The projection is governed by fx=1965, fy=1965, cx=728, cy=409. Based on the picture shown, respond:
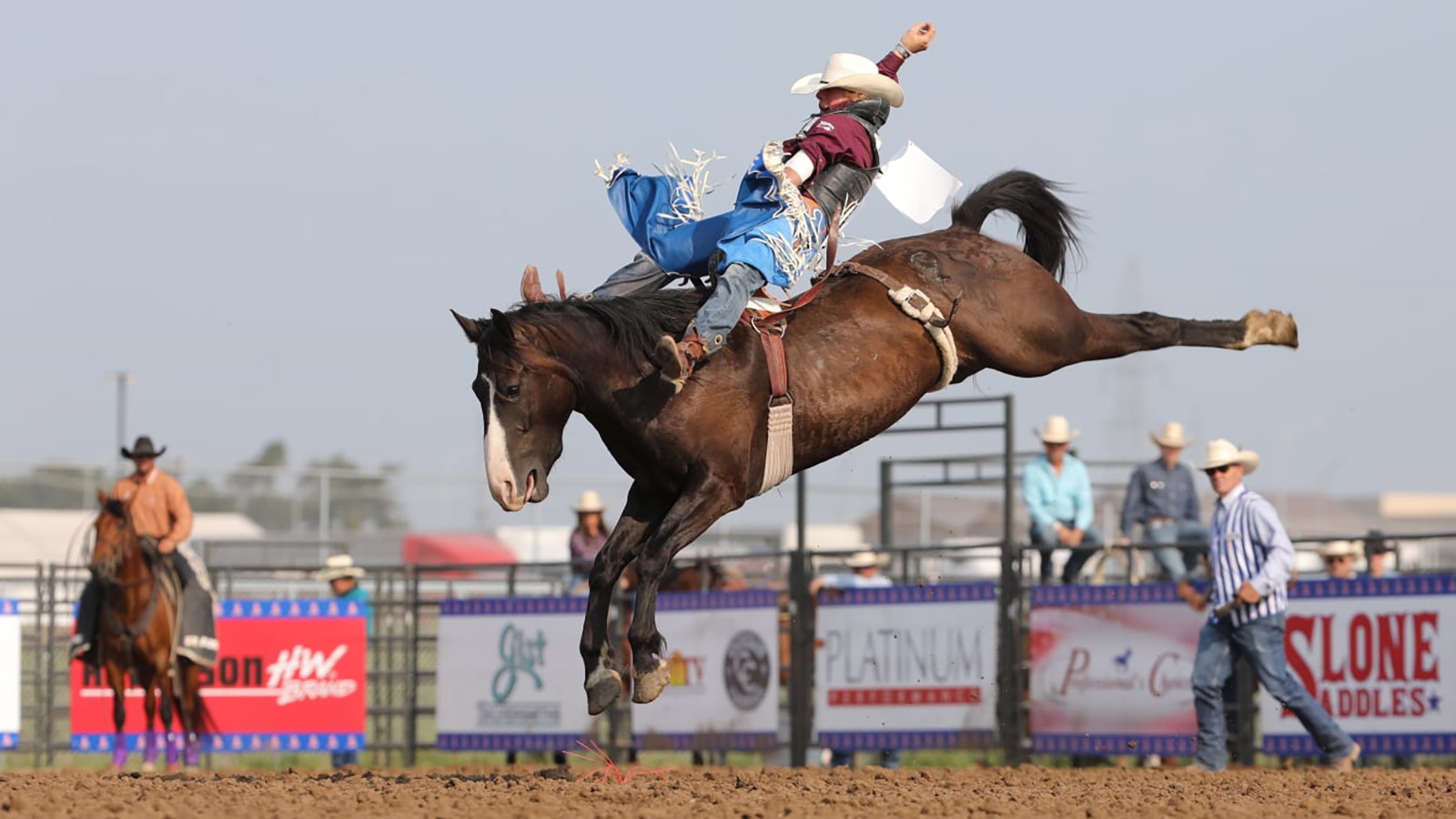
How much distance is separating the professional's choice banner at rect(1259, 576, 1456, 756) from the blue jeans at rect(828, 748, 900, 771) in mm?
2568

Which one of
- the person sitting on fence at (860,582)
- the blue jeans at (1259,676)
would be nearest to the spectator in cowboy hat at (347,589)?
the person sitting on fence at (860,582)

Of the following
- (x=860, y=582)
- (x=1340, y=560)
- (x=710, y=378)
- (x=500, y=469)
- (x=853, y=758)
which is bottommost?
(x=853, y=758)

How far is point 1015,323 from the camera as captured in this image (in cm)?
812

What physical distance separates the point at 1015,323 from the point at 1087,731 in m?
4.91

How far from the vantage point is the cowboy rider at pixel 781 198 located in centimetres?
754

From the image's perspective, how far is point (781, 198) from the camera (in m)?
7.69

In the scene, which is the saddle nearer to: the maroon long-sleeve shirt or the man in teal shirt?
the maroon long-sleeve shirt

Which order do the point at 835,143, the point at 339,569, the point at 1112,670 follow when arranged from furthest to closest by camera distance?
the point at 339,569, the point at 1112,670, the point at 835,143

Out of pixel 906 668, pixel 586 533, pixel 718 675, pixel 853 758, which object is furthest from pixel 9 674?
pixel 906 668

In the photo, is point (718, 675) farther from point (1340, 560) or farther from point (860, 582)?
point (1340, 560)

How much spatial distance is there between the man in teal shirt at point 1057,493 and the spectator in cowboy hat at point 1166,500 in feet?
1.02

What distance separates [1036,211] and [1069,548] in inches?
163

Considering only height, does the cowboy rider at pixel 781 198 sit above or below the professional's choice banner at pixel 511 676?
above

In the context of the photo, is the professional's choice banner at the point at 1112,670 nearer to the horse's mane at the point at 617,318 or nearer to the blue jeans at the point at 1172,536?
the blue jeans at the point at 1172,536
